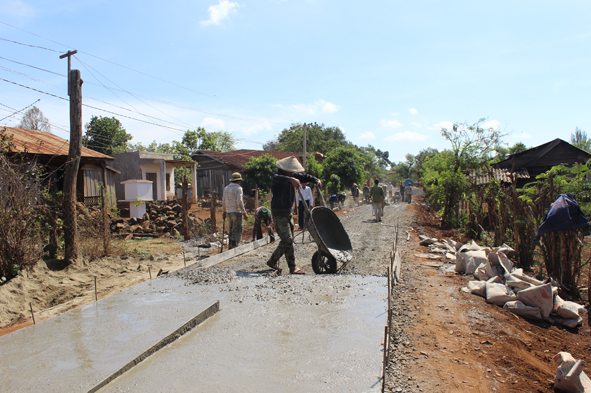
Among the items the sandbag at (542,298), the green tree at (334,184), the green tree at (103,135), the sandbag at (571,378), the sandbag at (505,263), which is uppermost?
the green tree at (103,135)

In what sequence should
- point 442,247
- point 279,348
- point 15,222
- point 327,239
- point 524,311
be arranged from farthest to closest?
point 442,247
point 327,239
point 15,222
point 524,311
point 279,348

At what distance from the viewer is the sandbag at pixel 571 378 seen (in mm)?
2959

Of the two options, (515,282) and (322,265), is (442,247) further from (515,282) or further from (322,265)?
(322,265)

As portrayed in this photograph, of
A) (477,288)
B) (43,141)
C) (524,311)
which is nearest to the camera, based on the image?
(524,311)

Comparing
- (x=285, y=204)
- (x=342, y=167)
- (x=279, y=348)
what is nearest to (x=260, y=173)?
(x=342, y=167)

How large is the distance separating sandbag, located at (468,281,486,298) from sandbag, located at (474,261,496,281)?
34 centimetres

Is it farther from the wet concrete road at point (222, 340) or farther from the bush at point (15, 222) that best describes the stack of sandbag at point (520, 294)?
the bush at point (15, 222)

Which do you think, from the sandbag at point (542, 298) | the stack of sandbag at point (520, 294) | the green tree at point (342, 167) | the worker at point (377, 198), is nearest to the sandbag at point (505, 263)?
the stack of sandbag at point (520, 294)

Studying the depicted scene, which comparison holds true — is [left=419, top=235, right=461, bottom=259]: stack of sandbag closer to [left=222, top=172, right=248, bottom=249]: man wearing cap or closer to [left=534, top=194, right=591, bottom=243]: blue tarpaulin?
[left=534, top=194, right=591, bottom=243]: blue tarpaulin

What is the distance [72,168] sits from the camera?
7.48 m

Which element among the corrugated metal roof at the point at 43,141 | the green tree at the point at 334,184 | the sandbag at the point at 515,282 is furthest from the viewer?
the green tree at the point at 334,184

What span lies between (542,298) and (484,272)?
1.07 metres

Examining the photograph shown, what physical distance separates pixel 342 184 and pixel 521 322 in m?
26.1

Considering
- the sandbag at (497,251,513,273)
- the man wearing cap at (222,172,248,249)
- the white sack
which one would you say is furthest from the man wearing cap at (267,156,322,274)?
the sandbag at (497,251,513,273)
